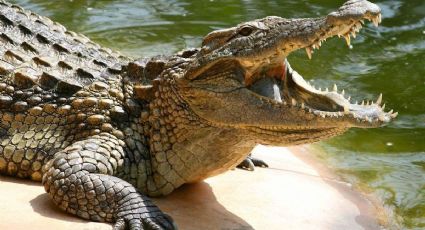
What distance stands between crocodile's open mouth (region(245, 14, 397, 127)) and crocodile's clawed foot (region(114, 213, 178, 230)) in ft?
3.20

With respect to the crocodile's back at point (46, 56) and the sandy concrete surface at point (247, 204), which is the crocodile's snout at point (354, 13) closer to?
the sandy concrete surface at point (247, 204)

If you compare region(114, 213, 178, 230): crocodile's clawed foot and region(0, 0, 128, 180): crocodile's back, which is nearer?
region(114, 213, 178, 230): crocodile's clawed foot

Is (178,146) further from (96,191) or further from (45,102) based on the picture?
(45,102)

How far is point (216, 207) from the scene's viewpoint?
16.6ft

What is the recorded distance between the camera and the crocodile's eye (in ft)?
15.7

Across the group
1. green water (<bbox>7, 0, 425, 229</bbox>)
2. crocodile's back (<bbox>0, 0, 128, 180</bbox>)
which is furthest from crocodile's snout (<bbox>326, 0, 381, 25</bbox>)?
green water (<bbox>7, 0, 425, 229</bbox>)

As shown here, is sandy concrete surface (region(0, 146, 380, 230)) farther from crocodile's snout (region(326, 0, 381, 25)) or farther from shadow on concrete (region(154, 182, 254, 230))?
crocodile's snout (region(326, 0, 381, 25))

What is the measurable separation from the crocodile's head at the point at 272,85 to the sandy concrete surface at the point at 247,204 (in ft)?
1.98

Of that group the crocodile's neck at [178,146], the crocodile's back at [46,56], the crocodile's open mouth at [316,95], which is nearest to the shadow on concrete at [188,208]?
the crocodile's neck at [178,146]

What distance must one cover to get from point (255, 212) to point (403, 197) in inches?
65.2

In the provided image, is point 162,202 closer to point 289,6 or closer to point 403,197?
point 403,197

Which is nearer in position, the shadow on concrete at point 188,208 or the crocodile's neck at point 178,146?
the shadow on concrete at point 188,208

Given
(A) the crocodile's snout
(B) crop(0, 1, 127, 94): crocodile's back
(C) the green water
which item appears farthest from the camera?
(C) the green water

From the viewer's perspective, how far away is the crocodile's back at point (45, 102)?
505 cm
